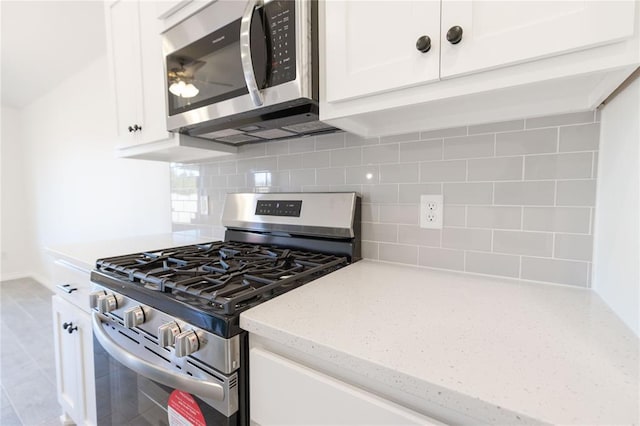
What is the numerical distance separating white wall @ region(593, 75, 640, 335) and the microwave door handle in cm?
93

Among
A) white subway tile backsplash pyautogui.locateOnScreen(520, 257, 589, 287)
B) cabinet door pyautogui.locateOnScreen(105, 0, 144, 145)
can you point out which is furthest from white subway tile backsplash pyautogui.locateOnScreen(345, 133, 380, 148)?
cabinet door pyautogui.locateOnScreen(105, 0, 144, 145)

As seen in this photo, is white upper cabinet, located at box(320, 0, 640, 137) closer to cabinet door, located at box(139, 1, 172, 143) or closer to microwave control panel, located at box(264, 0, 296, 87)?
microwave control panel, located at box(264, 0, 296, 87)

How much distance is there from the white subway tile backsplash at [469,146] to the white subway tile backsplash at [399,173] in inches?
4.7

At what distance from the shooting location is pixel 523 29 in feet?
1.95

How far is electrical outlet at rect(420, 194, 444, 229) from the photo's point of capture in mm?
1016

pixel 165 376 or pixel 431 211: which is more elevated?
pixel 431 211

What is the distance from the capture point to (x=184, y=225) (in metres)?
1.92

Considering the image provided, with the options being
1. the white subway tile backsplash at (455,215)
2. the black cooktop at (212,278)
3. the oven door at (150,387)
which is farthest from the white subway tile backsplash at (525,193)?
the oven door at (150,387)

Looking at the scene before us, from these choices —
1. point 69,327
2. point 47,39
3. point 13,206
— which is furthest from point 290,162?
point 13,206

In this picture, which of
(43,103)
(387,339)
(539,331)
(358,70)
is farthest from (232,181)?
(43,103)

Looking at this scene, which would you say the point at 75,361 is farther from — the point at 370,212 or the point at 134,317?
the point at 370,212

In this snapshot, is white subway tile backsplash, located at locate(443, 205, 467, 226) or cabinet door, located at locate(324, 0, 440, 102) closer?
cabinet door, located at locate(324, 0, 440, 102)

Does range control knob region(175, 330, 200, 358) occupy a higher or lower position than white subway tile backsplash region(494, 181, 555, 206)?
lower

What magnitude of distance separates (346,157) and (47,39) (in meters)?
2.84
